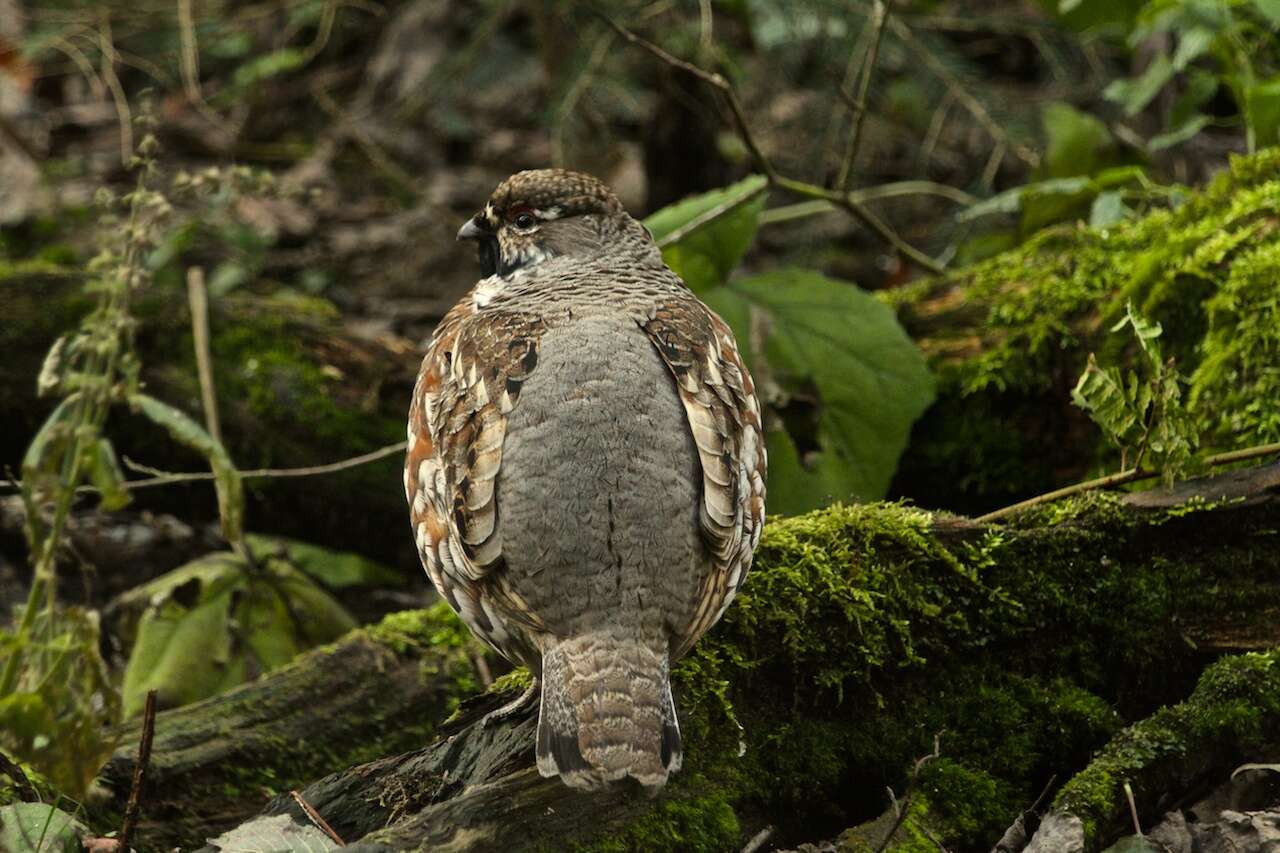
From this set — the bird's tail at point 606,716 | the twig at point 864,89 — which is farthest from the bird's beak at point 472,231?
the bird's tail at point 606,716

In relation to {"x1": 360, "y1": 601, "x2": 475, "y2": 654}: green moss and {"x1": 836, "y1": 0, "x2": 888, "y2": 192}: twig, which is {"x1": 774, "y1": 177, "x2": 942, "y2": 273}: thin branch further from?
{"x1": 360, "y1": 601, "x2": 475, "y2": 654}: green moss

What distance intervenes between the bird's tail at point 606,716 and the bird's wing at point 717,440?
0.81 ft

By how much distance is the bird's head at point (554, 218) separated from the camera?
481 cm

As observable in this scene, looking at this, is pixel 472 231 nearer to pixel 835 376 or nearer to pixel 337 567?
pixel 835 376

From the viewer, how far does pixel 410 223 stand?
1113 centimetres

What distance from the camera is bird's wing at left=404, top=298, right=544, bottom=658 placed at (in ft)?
11.7

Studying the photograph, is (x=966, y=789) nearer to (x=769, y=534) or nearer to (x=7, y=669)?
(x=769, y=534)

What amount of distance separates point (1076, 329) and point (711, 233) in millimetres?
1668

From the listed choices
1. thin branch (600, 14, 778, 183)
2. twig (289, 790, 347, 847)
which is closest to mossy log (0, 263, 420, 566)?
thin branch (600, 14, 778, 183)

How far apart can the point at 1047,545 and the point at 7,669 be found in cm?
346

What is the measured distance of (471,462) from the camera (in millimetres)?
3662

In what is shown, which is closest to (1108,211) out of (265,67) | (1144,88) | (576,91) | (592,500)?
(1144,88)

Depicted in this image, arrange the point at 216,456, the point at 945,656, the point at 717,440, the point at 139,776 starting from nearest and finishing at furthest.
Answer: the point at 139,776, the point at 717,440, the point at 945,656, the point at 216,456

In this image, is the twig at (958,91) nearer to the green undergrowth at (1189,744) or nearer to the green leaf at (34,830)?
the green undergrowth at (1189,744)
